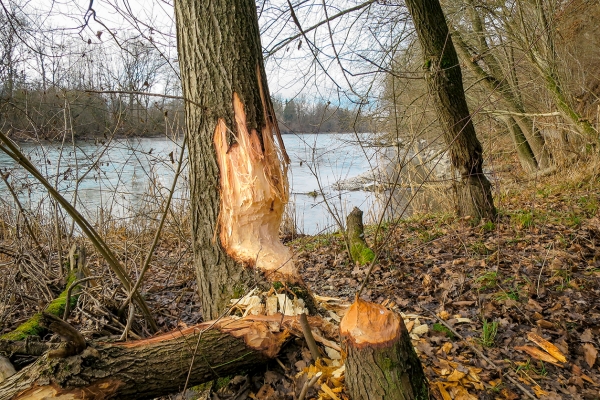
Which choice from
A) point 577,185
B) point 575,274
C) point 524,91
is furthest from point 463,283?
point 524,91

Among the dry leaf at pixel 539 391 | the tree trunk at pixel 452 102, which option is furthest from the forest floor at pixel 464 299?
the tree trunk at pixel 452 102

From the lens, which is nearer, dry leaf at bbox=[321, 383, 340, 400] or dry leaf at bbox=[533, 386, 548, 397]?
dry leaf at bbox=[321, 383, 340, 400]

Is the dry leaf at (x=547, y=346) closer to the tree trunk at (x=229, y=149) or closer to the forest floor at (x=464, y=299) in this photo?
the forest floor at (x=464, y=299)

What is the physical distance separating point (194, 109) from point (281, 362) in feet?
5.46

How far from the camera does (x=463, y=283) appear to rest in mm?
3262

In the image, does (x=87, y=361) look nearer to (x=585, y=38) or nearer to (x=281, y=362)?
(x=281, y=362)

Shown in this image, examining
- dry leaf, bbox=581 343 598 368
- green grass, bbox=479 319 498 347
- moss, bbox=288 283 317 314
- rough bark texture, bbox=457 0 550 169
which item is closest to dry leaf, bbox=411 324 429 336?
green grass, bbox=479 319 498 347

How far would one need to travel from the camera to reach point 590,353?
2350 millimetres

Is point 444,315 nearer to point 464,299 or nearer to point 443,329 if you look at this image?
point 443,329

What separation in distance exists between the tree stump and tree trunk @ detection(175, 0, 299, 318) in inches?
77.3

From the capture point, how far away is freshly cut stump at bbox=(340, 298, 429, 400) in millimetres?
1774

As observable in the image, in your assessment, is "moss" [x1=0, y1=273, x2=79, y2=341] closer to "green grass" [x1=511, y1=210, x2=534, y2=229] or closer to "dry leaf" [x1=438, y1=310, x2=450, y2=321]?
"dry leaf" [x1=438, y1=310, x2=450, y2=321]

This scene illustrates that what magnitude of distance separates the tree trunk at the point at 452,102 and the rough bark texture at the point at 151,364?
132 inches

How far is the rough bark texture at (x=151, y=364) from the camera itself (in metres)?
1.83
